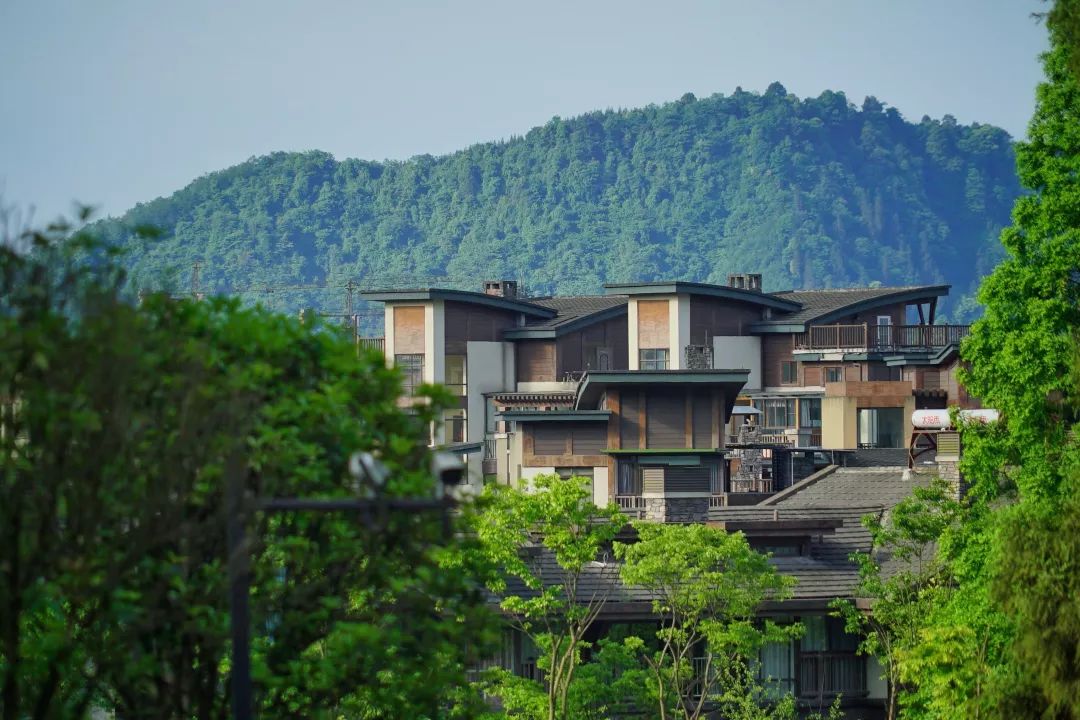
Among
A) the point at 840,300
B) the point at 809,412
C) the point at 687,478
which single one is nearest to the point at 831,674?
the point at 687,478

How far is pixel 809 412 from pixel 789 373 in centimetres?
209

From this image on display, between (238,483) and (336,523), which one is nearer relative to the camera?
(238,483)

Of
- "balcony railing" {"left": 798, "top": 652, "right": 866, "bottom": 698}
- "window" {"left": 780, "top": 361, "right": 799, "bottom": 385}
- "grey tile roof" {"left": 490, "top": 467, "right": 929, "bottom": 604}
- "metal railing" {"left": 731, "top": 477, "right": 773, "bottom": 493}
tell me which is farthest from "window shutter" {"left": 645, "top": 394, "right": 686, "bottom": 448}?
"window" {"left": 780, "top": 361, "right": 799, "bottom": 385}

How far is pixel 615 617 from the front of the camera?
4088 cm

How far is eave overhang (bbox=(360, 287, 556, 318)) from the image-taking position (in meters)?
89.1

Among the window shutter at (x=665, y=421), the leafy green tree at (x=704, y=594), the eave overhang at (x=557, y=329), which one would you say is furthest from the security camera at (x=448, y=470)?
the eave overhang at (x=557, y=329)

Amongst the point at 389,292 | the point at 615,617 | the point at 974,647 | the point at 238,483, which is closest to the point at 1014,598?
the point at 974,647

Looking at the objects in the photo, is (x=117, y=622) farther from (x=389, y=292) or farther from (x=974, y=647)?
(x=389, y=292)

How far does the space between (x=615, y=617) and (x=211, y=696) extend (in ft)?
80.4

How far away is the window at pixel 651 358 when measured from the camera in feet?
295

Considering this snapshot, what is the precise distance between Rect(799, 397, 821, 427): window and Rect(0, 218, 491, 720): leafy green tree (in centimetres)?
7457

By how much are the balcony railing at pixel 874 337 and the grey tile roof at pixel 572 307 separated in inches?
356

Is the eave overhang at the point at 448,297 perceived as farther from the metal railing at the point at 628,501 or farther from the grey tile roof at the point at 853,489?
the grey tile roof at the point at 853,489

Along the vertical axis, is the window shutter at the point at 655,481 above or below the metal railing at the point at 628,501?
above
